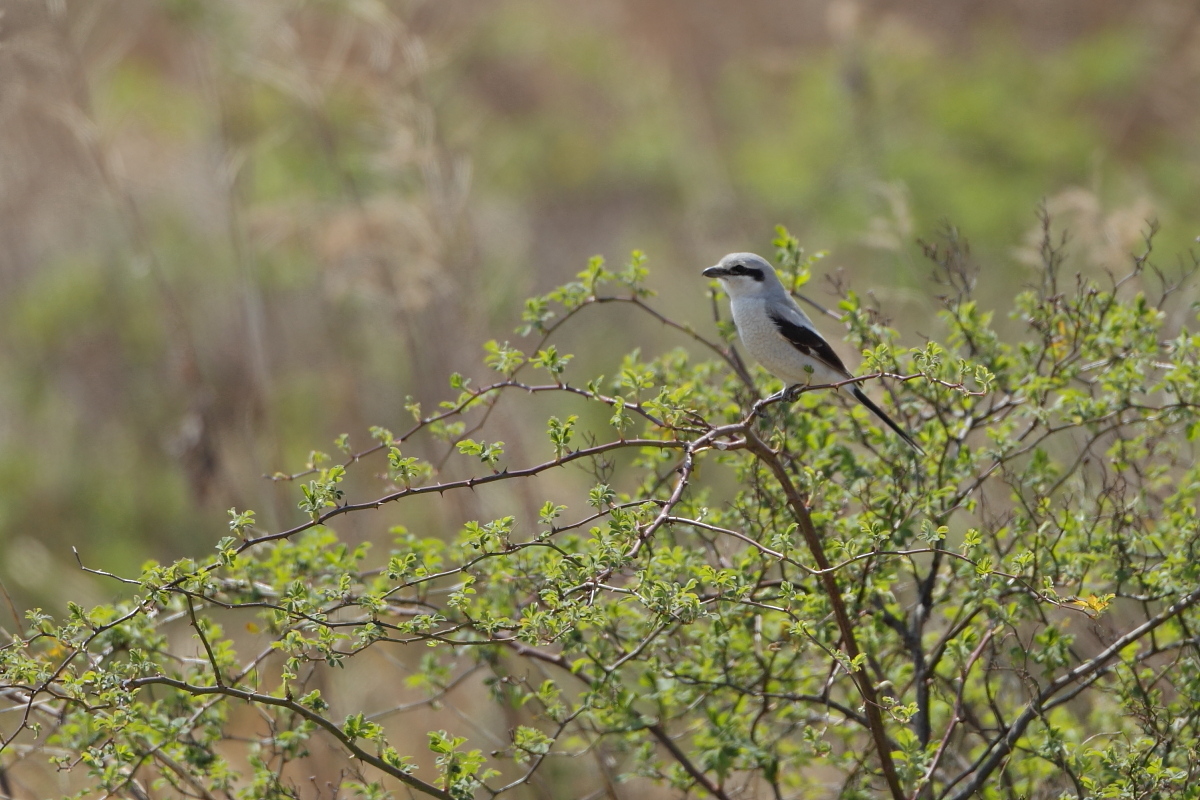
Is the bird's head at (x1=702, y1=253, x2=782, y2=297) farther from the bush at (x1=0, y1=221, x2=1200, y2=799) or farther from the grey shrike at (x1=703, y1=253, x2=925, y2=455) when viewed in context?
the bush at (x1=0, y1=221, x2=1200, y2=799)

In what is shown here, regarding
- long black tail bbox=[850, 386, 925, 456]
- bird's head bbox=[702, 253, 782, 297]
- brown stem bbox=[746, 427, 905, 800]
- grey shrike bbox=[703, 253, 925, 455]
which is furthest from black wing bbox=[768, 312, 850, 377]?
brown stem bbox=[746, 427, 905, 800]

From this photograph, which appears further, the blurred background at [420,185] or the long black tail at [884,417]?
the blurred background at [420,185]

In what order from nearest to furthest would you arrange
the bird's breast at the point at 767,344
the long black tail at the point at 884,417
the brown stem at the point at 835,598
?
the brown stem at the point at 835,598 < the long black tail at the point at 884,417 < the bird's breast at the point at 767,344

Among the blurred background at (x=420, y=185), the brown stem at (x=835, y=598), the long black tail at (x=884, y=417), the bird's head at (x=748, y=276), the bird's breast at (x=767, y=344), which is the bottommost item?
the brown stem at (x=835, y=598)

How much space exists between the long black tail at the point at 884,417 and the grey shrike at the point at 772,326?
8cm

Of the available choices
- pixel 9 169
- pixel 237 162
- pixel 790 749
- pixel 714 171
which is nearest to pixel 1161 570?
pixel 790 749

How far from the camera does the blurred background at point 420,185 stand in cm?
562

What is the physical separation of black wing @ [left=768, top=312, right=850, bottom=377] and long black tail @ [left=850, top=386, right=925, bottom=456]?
35 cm

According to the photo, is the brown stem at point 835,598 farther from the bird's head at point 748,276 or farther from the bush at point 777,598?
the bird's head at point 748,276

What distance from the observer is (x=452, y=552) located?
3375 millimetres

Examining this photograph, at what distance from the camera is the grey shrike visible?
3975mm

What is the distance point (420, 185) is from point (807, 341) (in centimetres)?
305

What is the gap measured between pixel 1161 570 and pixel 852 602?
84cm

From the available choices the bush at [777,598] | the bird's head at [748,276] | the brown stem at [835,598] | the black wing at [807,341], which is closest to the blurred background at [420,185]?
the black wing at [807,341]
